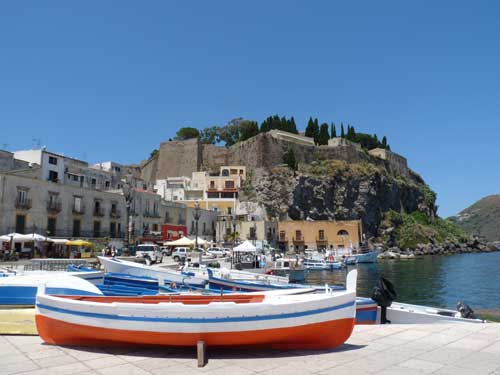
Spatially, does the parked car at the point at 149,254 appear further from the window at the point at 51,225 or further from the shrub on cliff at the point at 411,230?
the shrub on cliff at the point at 411,230

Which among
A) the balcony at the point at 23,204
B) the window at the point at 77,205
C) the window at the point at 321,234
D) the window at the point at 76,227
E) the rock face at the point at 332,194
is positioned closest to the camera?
the balcony at the point at 23,204

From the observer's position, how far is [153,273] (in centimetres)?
1549

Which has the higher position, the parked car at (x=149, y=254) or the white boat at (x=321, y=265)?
the parked car at (x=149, y=254)

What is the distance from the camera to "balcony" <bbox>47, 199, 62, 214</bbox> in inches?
1162

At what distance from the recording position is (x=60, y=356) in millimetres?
5559

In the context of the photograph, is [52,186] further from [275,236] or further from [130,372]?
[275,236]

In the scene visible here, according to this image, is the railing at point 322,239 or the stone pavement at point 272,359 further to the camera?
the railing at point 322,239

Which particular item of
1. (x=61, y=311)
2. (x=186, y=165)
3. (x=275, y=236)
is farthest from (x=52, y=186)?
(x=186, y=165)

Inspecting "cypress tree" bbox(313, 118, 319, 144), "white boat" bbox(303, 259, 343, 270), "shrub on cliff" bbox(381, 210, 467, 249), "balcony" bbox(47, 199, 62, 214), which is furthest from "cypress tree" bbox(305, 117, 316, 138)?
"balcony" bbox(47, 199, 62, 214)

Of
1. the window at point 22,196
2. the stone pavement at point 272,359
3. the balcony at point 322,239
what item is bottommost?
the stone pavement at point 272,359

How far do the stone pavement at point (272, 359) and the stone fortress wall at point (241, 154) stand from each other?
2380 inches

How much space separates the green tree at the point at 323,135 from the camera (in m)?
79.2

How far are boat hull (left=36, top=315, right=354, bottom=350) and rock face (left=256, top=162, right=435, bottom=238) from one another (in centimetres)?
5592

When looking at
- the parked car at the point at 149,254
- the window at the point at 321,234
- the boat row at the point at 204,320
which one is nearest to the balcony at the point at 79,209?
the parked car at the point at 149,254
